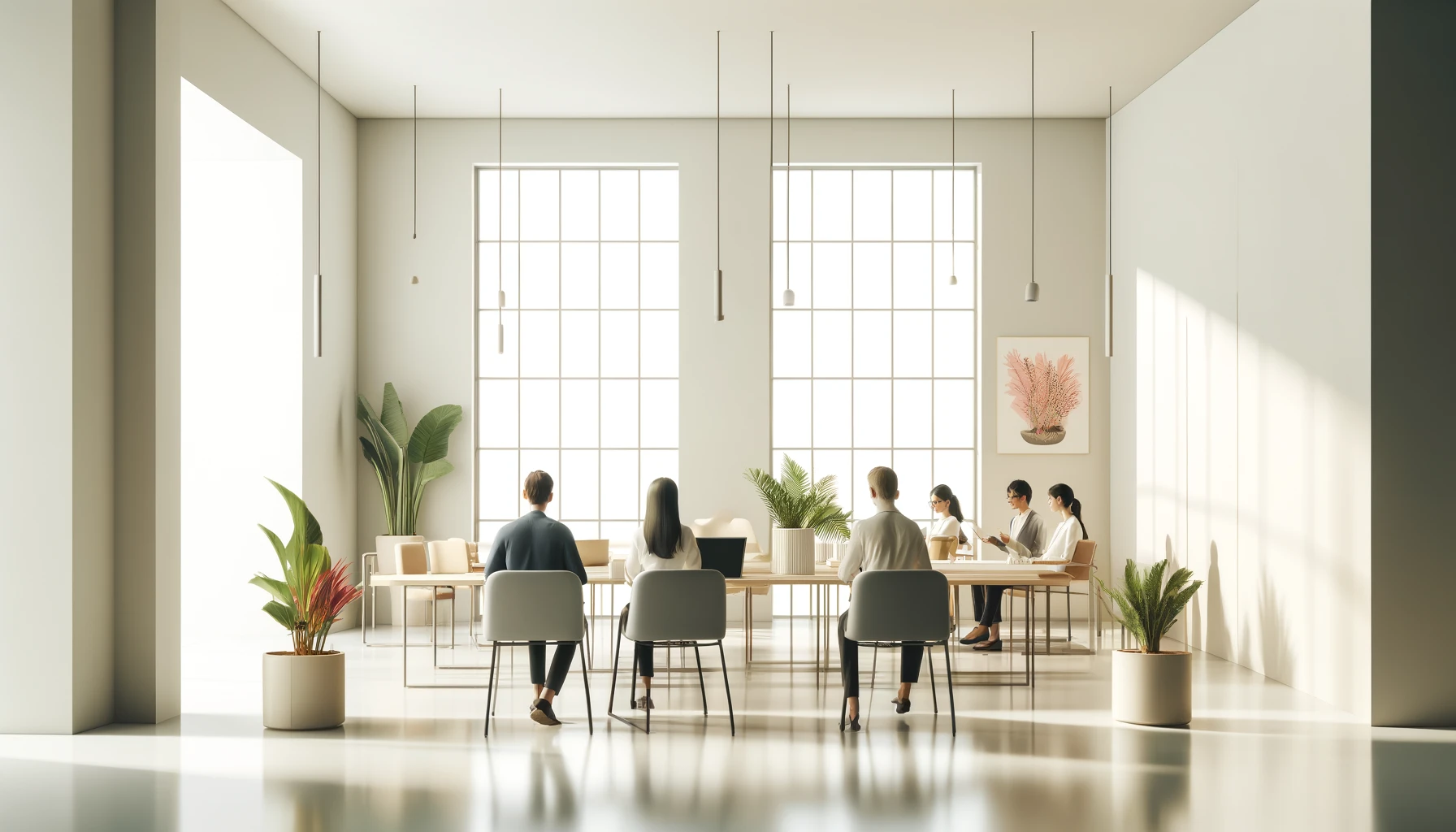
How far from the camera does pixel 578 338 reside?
10.4 meters

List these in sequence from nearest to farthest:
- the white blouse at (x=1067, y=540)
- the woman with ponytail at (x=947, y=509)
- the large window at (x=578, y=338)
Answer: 1. the white blouse at (x=1067, y=540)
2. the woman with ponytail at (x=947, y=509)
3. the large window at (x=578, y=338)

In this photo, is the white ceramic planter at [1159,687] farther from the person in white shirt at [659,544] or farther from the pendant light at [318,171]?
the pendant light at [318,171]

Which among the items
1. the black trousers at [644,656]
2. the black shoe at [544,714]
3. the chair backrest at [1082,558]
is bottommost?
the black shoe at [544,714]

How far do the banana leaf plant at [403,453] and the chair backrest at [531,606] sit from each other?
455 cm

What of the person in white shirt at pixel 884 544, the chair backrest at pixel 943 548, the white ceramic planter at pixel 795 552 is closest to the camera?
the person in white shirt at pixel 884 544

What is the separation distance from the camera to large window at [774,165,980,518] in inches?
409

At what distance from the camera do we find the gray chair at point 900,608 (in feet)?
17.9

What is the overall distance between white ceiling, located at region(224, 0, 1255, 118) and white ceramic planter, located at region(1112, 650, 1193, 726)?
422 cm

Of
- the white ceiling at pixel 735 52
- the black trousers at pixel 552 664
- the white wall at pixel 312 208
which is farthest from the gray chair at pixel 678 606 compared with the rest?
the white wall at pixel 312 208

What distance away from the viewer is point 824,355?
411 inches

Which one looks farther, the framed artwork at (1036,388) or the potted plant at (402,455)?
the framed artwork at (1036,388)

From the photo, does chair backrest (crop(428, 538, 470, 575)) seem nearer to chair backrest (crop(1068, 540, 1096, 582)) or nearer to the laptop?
the laptop

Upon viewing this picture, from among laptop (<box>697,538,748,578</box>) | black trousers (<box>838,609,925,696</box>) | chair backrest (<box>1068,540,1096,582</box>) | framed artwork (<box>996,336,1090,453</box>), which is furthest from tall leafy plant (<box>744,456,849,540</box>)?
framed artwork (<box>996,336,1090,453</box>)

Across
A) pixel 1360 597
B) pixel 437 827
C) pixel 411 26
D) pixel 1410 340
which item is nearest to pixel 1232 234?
pixel 1410 340
